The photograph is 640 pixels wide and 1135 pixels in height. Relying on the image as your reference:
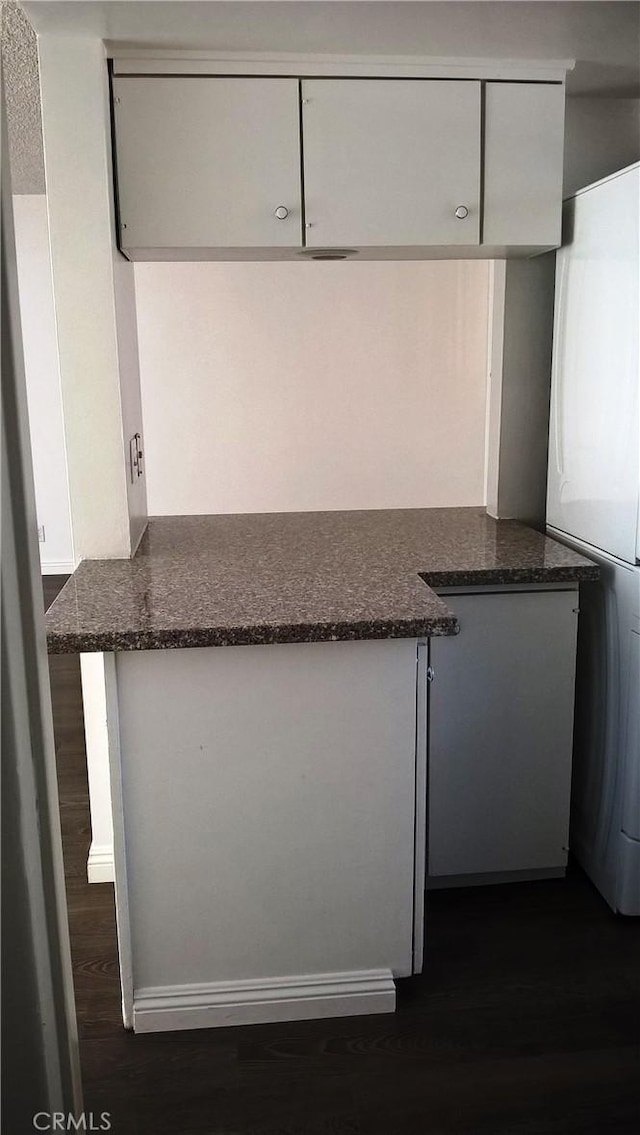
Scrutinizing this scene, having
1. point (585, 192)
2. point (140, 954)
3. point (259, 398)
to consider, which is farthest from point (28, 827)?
point (259, 398)

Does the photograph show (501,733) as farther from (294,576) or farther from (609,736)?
(294,576)

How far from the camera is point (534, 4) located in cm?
200

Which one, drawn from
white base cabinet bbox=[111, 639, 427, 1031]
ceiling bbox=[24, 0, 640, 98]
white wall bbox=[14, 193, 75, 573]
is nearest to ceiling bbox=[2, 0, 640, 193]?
ceiling bbox=[24, 0, 640, 98]

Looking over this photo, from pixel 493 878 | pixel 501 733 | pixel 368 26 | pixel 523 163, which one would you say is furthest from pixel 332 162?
pixel 493 878

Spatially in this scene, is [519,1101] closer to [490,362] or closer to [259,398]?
[490,362]

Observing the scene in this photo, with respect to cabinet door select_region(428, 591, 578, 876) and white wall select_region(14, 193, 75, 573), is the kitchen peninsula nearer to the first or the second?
cabinet door select_region(428, 591, 578, 876)

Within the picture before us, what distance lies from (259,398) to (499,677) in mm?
3523

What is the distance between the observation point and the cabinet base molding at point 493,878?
2467 millimetres

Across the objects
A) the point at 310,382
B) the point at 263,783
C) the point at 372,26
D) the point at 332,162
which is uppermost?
the point at 372,26

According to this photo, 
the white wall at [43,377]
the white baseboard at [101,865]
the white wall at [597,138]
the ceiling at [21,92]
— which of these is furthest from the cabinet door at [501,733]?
the white wall at [43,377]

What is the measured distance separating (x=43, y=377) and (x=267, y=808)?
15.3ft

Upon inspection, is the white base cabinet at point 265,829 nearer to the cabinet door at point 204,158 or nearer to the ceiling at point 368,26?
the cabinet door at point 204,158

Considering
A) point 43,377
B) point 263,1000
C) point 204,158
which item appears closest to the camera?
point 263,1000

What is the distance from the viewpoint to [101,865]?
2531 mm
